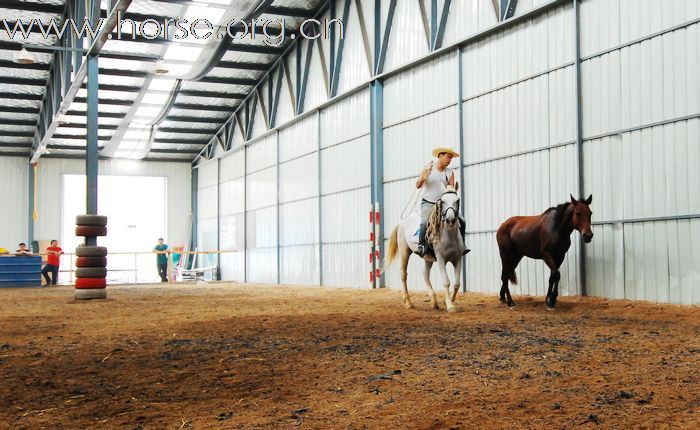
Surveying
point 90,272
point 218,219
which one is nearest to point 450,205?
point 90,272

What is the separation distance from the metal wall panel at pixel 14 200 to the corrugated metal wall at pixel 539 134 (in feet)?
56.2

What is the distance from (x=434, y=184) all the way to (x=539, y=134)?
3.76 metres

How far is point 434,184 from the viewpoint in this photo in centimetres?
1065

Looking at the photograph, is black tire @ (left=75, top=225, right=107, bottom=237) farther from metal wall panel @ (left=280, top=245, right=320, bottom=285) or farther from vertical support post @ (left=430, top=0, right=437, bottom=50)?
metal wall panel @ (left=280, top=245, right=320, bottom=285)

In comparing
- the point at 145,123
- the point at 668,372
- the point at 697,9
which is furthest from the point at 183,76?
the point at 668,372

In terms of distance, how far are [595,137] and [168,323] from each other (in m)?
7.84

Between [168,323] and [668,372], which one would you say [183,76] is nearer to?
[168,323]

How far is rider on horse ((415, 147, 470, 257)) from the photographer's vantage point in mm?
10469

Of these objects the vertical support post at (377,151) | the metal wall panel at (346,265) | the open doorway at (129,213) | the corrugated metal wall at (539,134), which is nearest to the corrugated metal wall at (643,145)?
the corrugated metal wall at (539,134)

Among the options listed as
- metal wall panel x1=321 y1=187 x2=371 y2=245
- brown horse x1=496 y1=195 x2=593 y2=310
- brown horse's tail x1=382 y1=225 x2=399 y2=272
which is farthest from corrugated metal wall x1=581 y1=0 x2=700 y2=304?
metal wall panel x1=321 y1=187 x2=371 y2=245

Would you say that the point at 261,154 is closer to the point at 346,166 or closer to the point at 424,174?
the point at 346,166

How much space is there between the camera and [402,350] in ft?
21.8

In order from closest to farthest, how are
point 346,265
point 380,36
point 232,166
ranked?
point 380,36, point 346,265, point 232,166

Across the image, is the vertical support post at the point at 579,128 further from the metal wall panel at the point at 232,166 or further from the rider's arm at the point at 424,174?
the metal wall panel at the point at 232,166
